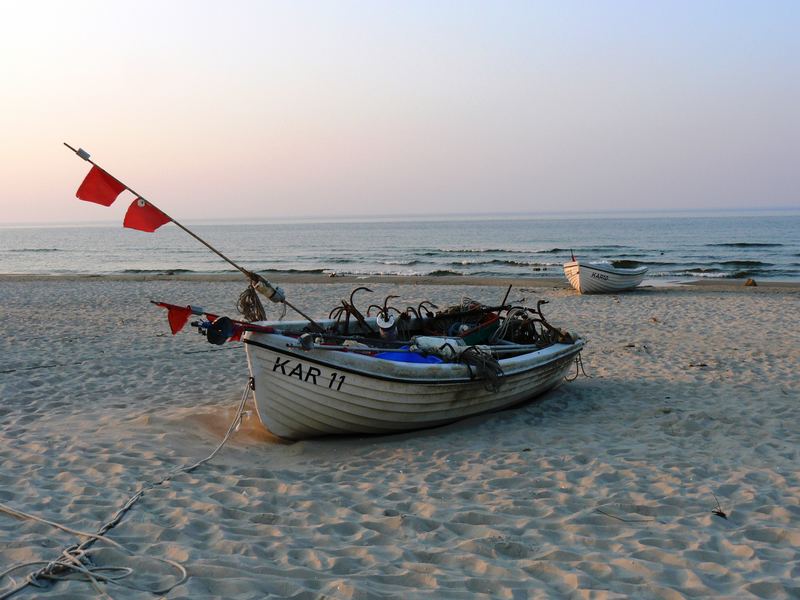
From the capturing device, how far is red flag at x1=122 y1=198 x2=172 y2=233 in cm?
582

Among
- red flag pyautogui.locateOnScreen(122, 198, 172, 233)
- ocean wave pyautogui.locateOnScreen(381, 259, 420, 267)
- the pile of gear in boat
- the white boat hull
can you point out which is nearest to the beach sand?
the white boat hull

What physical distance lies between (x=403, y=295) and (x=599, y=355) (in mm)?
10043

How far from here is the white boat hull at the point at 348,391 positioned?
5930 mm

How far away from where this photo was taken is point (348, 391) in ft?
19.9

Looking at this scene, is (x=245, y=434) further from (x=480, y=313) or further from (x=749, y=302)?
(x=749, y=302)

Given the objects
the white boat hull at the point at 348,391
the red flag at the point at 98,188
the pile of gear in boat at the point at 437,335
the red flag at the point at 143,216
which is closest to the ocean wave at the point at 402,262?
the pile of gear in boat at the point at 437,335

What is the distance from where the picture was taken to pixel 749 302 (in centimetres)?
1764

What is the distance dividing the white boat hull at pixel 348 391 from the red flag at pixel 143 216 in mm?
1232

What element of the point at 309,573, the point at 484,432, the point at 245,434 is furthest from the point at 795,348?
the point at 309,573

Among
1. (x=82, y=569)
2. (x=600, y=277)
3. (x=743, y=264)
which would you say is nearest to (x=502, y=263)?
(x=743, y=264)

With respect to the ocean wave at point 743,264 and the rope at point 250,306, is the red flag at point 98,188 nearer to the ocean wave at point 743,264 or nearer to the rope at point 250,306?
the rope at point 250,306

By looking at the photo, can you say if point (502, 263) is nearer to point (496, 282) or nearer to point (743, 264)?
point (496, 282)

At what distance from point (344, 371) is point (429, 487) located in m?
1.28

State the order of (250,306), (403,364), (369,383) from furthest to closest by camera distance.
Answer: (250,306), (403,364), (369,383)
